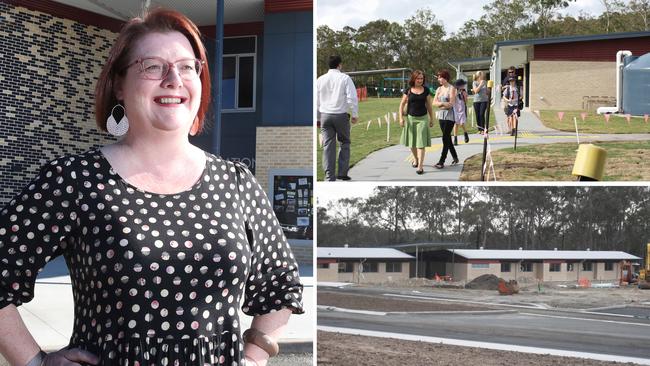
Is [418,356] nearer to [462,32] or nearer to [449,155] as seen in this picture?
[449,155]

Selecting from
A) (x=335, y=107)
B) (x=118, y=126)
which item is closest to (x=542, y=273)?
(x=335, y=107)

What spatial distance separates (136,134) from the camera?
1726 millimetres

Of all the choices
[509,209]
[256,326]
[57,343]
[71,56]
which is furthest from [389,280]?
[71,56]

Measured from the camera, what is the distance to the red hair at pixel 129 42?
68.5 inches

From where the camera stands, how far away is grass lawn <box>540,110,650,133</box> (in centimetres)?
845

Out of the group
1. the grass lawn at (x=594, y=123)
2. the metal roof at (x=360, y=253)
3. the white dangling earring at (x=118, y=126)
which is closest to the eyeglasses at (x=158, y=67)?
the white dangling earring at (x=118, y=126)

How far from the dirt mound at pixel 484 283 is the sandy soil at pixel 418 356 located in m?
0.83

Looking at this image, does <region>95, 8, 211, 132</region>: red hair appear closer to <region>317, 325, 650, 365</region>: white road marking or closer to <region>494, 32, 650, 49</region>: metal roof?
<region>317, 325, 650, 365</region>: white road marking

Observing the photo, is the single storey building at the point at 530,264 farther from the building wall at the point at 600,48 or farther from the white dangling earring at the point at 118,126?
the white dangling earring at the point at 118,126

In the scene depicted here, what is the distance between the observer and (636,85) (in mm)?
8773

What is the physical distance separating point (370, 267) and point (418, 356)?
1094 mm

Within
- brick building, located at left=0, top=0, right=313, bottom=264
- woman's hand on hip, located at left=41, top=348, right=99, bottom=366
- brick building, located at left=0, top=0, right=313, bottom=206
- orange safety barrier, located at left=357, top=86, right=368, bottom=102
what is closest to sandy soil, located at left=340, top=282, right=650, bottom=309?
orange safety barrier, located at left=357, top=86, right=368, bottom=102

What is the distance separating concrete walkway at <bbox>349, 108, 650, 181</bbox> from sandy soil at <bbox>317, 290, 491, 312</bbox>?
1.34m

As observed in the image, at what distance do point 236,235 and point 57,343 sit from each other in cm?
480
